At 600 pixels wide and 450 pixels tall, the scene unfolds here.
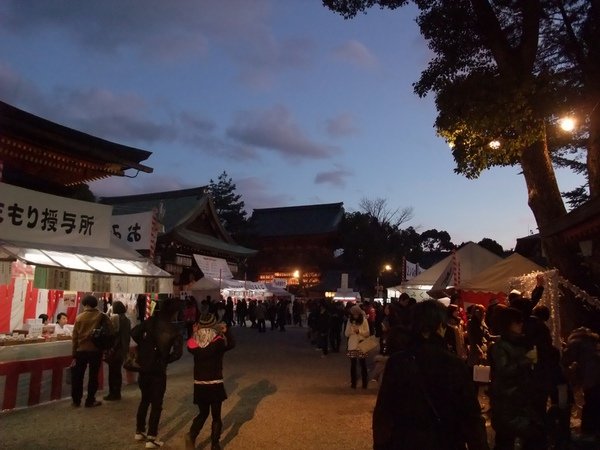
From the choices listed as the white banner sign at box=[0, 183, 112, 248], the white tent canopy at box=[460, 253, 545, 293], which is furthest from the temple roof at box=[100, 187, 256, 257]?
the white tent canopy at box=[460, 253, 545, 293]

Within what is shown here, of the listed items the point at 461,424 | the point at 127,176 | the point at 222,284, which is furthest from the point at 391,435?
the point at 222,284

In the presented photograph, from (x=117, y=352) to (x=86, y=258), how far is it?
1.81m

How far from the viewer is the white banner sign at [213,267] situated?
2484cm

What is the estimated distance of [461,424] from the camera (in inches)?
101

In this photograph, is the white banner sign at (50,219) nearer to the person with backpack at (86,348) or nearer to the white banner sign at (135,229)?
the person with backpack at (86,348)

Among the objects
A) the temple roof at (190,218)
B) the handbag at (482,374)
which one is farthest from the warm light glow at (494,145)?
the temple roof at (190,218)

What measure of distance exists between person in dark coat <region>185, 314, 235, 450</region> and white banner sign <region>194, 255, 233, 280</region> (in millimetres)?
18950

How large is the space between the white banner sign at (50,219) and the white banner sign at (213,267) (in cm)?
1496

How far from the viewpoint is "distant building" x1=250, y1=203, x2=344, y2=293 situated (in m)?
41.7

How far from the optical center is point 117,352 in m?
8.29

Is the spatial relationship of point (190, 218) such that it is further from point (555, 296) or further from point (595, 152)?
point (555, 296)

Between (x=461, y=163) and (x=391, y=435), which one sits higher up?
(x=461, y=163)

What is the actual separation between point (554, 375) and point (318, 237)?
1522 inches

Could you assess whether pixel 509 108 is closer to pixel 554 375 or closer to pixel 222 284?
pixel 554 375
